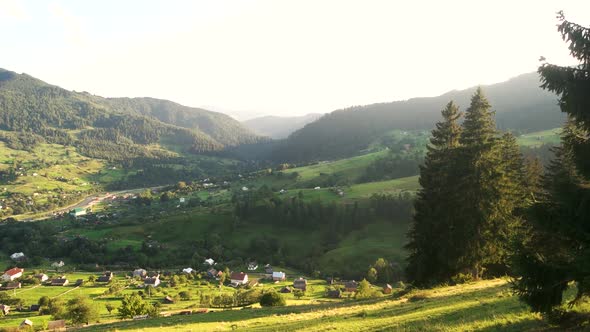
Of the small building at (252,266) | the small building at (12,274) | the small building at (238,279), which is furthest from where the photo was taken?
the small building at (252,266)

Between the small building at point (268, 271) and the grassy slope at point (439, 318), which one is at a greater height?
the grassy slope at point (439, 318)

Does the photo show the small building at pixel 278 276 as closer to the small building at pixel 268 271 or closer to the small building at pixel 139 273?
the small building at pixel 268 271

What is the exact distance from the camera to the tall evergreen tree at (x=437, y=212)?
95.0 feet

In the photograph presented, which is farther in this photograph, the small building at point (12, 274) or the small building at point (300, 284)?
the small building at point (12, 274)

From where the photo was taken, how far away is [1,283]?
91938 mm

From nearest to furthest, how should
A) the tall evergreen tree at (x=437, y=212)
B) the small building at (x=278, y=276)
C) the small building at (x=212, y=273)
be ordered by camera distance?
the tall evergreen tree at (x=437, y=212) < the small building at (x=278, y=276) < the small building at (x=212, y=273)

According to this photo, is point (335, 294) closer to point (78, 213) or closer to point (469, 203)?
point (469, 203)

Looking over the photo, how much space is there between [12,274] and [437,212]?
11356 cm

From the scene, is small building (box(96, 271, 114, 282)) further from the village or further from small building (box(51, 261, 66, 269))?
small building (box(51, 261, 66, 269))

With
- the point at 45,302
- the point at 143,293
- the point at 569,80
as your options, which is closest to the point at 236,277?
the point at 143,293

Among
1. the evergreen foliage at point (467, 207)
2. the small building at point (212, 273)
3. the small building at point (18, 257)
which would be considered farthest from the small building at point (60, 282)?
the evergreen foliage at point (467, 207)

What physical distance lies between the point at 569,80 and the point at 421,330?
10429 mm

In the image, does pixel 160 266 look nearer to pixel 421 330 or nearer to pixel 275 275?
pixel 275 275

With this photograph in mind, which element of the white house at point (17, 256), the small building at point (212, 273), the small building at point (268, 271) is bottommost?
the small building at point (268, 271)
